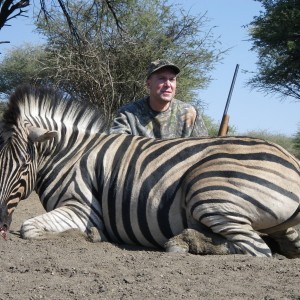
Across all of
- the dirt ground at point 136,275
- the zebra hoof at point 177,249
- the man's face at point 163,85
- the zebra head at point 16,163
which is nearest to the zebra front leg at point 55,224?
the zebra head at point 16,163

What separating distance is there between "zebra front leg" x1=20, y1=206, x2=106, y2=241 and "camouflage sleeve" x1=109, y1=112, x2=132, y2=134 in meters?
1.37

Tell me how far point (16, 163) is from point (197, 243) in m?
1.52

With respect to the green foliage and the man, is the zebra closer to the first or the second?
the man

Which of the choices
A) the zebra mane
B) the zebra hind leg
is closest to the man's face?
the zebra mane

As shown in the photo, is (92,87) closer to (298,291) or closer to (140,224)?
(140,224)

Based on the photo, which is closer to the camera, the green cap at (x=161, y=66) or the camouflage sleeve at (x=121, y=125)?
the camouflage sleeve at (x=121, y=125)

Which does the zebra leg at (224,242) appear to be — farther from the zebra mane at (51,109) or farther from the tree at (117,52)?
the tree at (117,52)

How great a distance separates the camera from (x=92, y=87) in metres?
14.6

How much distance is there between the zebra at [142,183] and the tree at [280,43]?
49.2ft

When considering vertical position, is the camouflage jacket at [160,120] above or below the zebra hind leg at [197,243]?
above

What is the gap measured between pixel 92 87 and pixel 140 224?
10.1 m

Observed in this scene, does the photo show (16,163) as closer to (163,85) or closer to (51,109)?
(51,109)

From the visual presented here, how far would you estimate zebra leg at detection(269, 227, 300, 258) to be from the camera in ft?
16.0

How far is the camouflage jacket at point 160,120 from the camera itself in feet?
21.0
